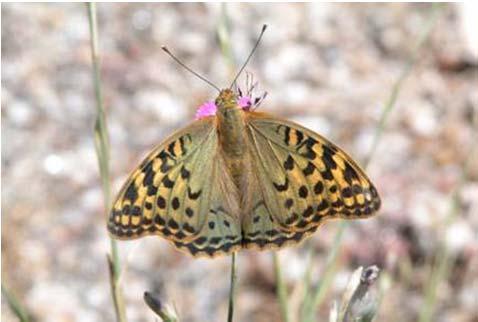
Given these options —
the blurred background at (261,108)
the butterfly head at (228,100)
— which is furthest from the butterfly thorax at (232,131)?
the blurred background at (261,108)

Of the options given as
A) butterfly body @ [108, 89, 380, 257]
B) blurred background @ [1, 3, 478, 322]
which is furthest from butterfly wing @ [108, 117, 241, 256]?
blurred background @ [1, 3, 478, 322]

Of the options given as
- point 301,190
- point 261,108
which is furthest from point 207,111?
point 261,108

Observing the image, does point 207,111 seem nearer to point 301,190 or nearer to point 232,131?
point 232,131

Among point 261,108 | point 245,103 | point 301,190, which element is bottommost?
point 301,190

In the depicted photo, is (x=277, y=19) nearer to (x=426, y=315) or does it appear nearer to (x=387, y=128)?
(x=387, y=128)

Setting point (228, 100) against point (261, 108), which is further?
point (261, 108)

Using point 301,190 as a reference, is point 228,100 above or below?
above

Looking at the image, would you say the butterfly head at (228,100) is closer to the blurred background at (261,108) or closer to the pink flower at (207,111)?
the pink flower at (207,111)
